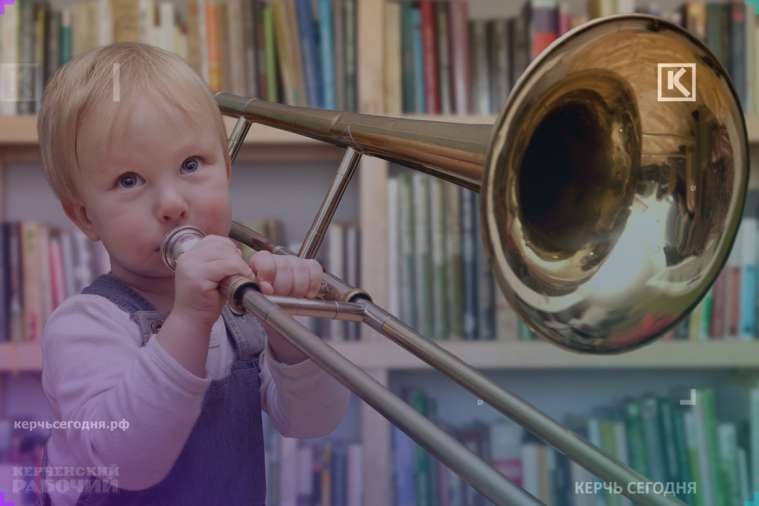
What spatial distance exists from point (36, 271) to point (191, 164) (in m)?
0.58

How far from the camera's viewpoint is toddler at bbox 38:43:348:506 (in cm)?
46

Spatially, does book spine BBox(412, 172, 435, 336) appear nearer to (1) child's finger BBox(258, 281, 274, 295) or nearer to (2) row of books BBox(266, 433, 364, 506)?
(2) row of books BBox(266, 433, 364, 506)

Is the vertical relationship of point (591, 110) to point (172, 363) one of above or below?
above

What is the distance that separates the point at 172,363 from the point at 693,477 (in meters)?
0.79

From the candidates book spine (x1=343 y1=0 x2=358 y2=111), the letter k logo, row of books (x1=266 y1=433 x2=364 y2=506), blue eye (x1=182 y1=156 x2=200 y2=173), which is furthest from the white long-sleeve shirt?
book spine (x1=343 y1=0 x2=358 y2=111)

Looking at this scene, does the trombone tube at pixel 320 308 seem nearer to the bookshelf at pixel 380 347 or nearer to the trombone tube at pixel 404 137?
the trombone tube at pixel 404 137

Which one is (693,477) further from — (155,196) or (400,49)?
(155,196)

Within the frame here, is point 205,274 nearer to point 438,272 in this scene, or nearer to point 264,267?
point 264,267

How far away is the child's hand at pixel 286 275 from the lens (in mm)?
504

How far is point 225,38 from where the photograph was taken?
998 mm

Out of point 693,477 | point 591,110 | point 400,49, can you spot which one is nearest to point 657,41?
point 591,110

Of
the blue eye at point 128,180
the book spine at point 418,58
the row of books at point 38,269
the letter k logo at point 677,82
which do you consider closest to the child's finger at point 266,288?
the blue eye at point 128,180

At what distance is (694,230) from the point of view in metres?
0.52

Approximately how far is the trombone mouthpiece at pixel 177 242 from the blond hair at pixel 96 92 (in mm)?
76
